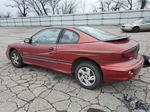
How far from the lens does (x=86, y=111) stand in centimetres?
218

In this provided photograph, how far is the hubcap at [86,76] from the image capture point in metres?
2.71

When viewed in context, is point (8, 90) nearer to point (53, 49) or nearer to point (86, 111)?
point (53, 49)

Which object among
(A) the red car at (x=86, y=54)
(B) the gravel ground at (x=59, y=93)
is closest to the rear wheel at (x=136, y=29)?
(B) the gravel ground at (x=59, y=93)

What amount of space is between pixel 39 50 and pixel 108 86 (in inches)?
Answer: 79.3

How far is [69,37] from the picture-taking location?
9.77 feet

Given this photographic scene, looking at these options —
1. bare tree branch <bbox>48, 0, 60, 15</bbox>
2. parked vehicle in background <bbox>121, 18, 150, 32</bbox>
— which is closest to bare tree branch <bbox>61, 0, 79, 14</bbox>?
bare tree branch <bbox>48, 0, 60, 15</bbox>

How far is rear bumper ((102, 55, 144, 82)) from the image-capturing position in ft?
7.52

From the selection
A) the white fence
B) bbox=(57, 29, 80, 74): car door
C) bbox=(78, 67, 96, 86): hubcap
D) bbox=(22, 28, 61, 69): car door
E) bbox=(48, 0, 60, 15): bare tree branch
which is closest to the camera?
bbox=(78, 67, 96, 86): hubcap

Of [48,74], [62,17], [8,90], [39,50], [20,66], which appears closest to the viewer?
[8,90]

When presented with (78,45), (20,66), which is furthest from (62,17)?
(78,45)

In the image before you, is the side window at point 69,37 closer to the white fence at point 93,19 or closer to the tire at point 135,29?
the tire at point 135,29

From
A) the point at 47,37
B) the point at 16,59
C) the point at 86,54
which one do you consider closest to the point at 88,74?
the point at 86,54

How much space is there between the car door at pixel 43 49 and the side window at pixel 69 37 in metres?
0.20

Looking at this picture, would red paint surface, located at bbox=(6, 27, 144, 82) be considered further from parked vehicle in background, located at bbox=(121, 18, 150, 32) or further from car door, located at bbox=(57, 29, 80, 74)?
parked vehicle in background, located at bbox=(121, 18, 150, 32)
